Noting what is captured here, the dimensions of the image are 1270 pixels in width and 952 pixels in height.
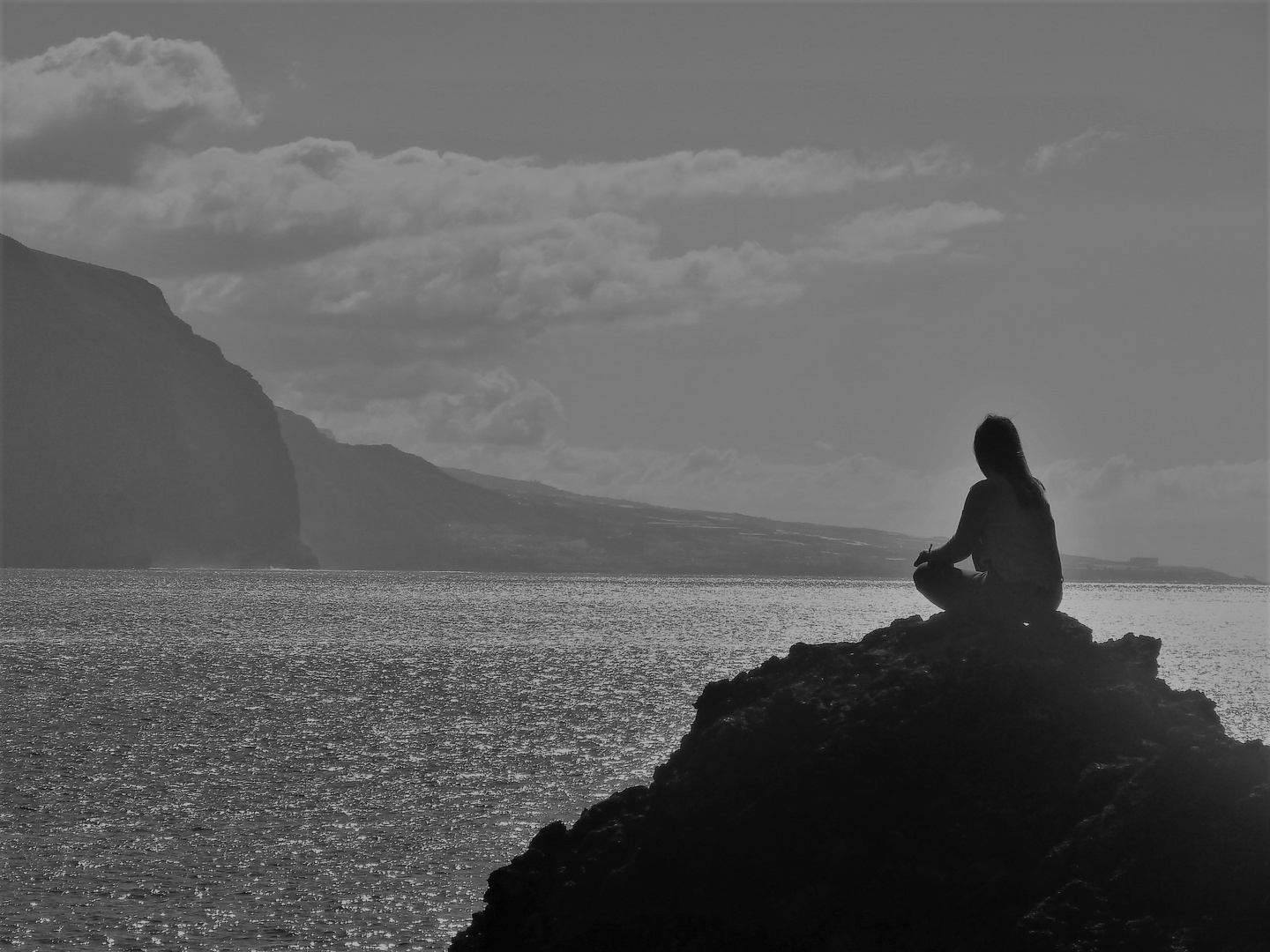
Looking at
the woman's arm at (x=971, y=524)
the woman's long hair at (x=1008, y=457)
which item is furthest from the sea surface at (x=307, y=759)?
the woman's long hair at (x=1008, y=457)

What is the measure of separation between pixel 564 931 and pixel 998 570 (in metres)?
4.65

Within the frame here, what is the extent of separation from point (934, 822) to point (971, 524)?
261 cm

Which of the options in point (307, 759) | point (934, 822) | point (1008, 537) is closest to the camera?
point (934, 822)

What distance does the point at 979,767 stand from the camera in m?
11.1

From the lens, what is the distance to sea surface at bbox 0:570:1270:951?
17.6 m

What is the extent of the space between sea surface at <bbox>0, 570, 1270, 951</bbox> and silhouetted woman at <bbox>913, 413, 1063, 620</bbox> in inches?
314

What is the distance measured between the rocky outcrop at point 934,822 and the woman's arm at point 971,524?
0.66m

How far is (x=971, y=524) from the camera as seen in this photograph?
39.5ft

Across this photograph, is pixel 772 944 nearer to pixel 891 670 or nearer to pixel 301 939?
pixel 891 670

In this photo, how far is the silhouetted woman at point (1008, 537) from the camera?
11969 millimetres

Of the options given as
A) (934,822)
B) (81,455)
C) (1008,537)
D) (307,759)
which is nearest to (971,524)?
(1008,537)

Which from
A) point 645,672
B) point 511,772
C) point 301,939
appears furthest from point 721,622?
point 301,939

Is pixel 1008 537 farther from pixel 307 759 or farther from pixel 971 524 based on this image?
pixel 307 759

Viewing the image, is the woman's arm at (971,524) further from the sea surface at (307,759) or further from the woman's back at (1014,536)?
the sea surface at (307,759)
